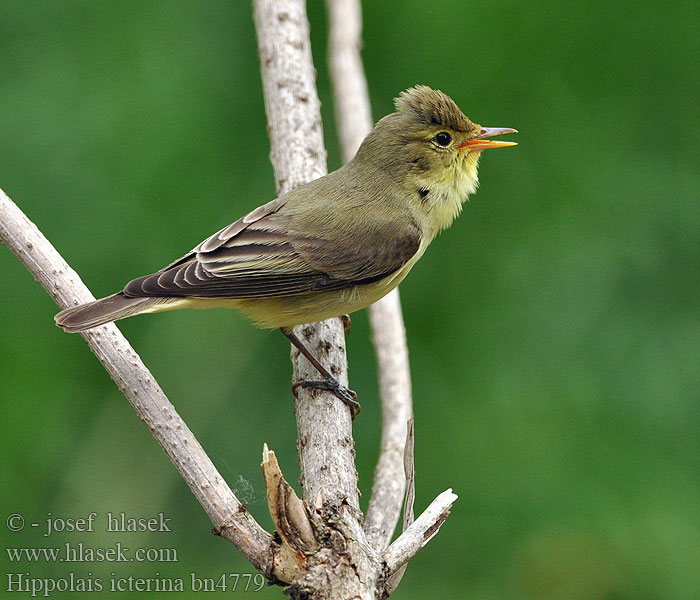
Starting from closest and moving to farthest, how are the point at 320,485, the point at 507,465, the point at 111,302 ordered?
the point at 320,485
the point at 111,302
the point at 507,465

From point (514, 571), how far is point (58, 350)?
2.51 m

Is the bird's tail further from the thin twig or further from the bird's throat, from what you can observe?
the bird's throat

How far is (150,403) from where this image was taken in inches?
104

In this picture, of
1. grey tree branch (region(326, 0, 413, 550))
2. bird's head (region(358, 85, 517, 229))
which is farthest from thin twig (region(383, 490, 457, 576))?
bird's head (region(358, 85, 517, 229))

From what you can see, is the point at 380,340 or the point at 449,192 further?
the point at 449,192

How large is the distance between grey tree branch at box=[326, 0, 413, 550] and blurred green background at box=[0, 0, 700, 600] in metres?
0.48

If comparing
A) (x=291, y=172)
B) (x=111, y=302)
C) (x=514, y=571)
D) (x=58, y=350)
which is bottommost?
(x=514, y=571)

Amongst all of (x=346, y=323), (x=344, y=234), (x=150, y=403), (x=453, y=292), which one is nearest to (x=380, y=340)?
(x=346, y=323)

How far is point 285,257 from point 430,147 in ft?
2.91

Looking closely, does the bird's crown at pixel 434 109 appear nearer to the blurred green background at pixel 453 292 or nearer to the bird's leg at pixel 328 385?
the blurred green background at pixel 453 292

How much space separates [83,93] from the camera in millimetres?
4691

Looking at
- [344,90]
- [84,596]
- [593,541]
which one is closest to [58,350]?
[84,596]

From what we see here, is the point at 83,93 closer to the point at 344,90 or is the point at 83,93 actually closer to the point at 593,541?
the point at 344,90

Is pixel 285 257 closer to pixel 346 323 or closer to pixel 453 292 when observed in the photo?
pixel 346 323
